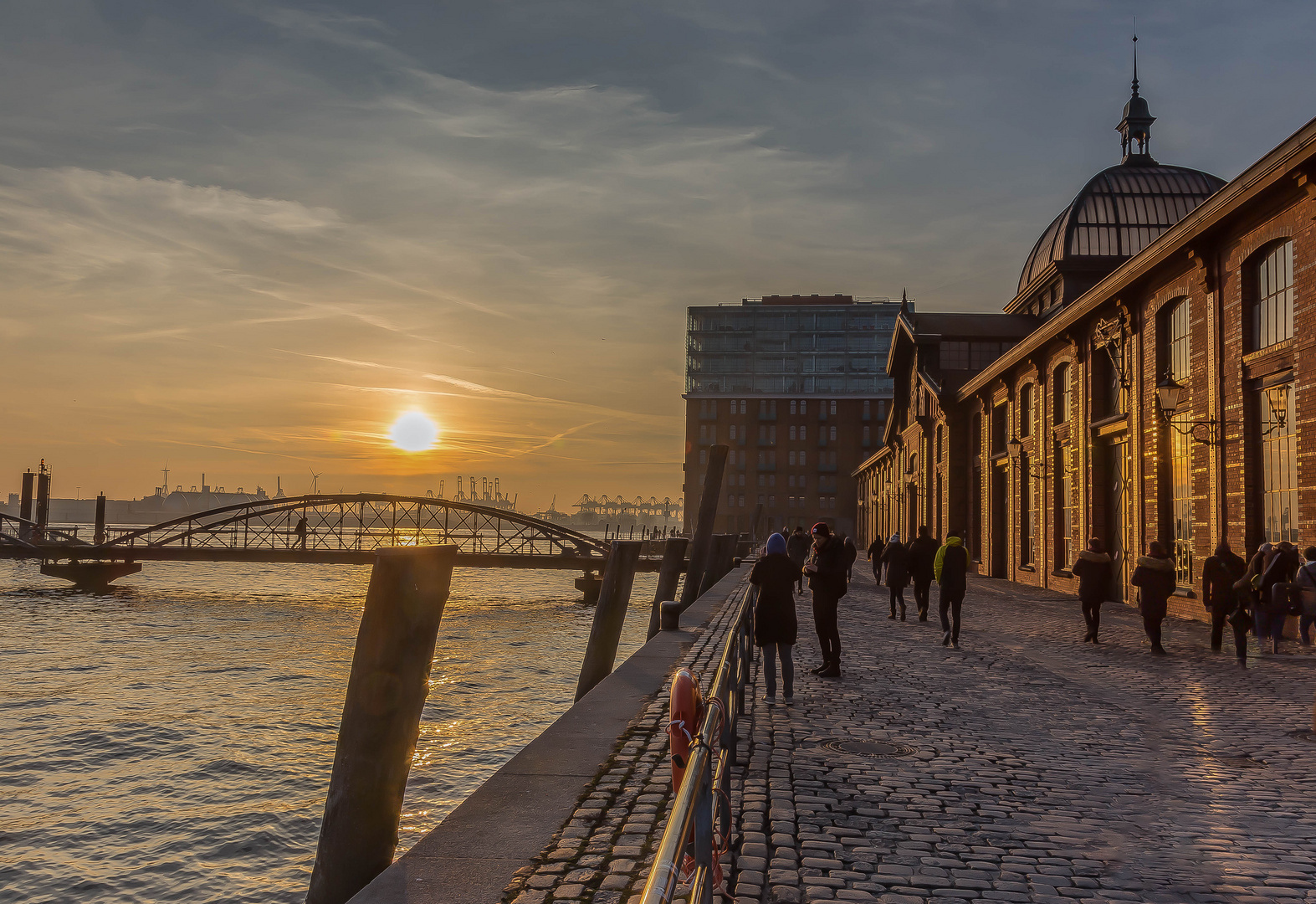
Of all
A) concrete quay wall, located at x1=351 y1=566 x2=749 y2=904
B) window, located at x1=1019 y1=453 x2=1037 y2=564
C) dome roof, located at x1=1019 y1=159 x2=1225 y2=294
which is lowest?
concrete quay wall, located at x1=351 y1=566 x2=749 y2=904

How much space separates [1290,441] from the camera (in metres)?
14.2

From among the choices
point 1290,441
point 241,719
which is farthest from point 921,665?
point 241,719

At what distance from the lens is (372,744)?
5.24m

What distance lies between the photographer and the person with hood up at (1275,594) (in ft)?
40.1

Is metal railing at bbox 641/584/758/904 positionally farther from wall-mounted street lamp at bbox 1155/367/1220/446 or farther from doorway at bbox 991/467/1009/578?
doorway at bbox 991/467/1009/578

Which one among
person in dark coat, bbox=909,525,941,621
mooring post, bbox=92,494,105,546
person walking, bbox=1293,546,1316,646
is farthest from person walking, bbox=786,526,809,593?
mooring post, bbox=92,494,105,546

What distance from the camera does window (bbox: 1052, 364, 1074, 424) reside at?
24531mm

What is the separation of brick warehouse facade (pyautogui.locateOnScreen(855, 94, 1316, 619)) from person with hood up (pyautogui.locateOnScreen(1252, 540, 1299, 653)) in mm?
1108

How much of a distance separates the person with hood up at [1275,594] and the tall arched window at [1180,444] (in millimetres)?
4460

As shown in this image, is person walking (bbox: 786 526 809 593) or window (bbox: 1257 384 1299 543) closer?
window (bbox: 1257 384 1299 543)

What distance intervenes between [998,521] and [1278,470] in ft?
55.5

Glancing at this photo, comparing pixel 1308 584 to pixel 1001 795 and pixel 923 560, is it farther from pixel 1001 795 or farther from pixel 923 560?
pixel 1001 795

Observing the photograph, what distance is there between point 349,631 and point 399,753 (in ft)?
96.6

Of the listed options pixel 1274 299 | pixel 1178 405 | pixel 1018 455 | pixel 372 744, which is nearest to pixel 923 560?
pixel 1178 405
